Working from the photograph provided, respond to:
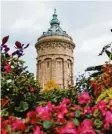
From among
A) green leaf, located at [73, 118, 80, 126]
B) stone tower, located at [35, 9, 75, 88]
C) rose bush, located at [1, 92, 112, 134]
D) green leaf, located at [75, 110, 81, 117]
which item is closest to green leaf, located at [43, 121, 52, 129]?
rose bush, located at [1, 92, 112, 134]

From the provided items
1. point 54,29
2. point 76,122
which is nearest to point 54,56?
point 54,29

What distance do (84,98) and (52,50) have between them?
161 feet

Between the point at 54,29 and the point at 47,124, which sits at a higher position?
the point at 54,29

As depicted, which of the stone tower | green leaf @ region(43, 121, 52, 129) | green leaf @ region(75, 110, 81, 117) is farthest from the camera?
the stone tower

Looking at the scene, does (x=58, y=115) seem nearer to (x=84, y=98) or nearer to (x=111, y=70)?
(x=84, y=98)

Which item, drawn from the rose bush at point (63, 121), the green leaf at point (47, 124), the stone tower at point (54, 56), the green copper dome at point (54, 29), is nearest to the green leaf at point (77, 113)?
the rose bush at point (63, 121)

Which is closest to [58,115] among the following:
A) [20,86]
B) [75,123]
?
[75,123]

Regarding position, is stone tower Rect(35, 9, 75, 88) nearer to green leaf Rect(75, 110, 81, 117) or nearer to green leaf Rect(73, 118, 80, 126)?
green leaf Rect(75, 110, 81, 117)

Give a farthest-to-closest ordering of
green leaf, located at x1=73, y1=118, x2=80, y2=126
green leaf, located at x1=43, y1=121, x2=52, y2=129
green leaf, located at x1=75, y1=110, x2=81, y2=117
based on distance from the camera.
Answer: green leaf, located at x1=75, y1=110, x2=81, y2=117 → green leaf, located at x1=73, y1=118, x2=80, y2=126 → green leaf, located at x1=43, y1=121, x2=52, y2=129

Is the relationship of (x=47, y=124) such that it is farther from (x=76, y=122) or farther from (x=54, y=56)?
(x=54, y=56)

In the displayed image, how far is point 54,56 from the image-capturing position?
52.9 meters

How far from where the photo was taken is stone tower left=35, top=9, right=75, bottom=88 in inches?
2077

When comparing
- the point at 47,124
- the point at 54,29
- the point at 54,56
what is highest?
the point at 54,29

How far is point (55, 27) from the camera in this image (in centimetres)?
5538
